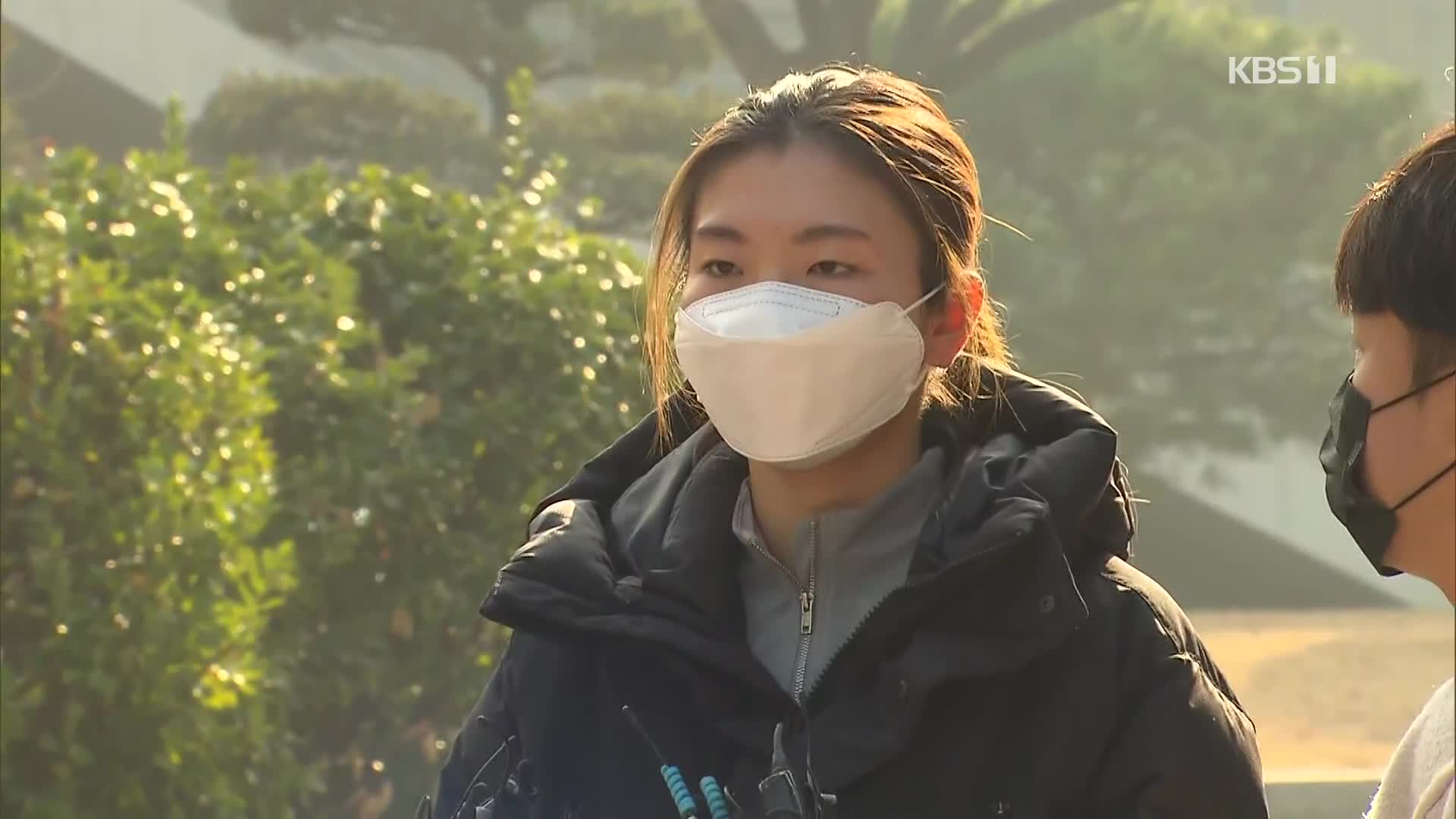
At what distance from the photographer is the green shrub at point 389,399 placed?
409cm

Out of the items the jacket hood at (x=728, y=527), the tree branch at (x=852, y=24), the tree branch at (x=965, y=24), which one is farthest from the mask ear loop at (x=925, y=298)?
the tree branch at (x=965, y=24)

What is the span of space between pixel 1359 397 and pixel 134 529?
2.58m

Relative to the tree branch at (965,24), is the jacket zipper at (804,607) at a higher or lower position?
lower

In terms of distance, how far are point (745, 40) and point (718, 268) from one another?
13.5ft

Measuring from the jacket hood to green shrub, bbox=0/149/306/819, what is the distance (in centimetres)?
170

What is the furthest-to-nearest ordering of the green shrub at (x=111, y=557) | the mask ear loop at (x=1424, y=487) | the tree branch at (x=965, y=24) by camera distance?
the tree branch at (x=965, y=24) < the green shrub at (x=111, y=557) < the mask ear loop at (x=1424, y=487)

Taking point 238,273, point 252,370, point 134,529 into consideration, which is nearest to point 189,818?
point 134,529

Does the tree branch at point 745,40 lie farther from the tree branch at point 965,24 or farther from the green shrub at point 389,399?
the green shrub at point 389,399

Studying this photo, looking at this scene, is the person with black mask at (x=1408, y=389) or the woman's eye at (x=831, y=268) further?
the woman's eye at (x=831, y=268)

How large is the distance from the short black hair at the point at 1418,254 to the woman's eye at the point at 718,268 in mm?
642

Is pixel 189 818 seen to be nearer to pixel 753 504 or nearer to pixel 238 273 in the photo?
pixel 238 273

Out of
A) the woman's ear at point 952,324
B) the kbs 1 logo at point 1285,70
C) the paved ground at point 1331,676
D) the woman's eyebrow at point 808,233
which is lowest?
the paved ground at point 1331,676

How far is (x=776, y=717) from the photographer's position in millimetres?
1851

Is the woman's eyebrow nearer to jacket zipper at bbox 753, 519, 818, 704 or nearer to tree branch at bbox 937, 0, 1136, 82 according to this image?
jacket zipper at bbox 753, 519, 818, 704
